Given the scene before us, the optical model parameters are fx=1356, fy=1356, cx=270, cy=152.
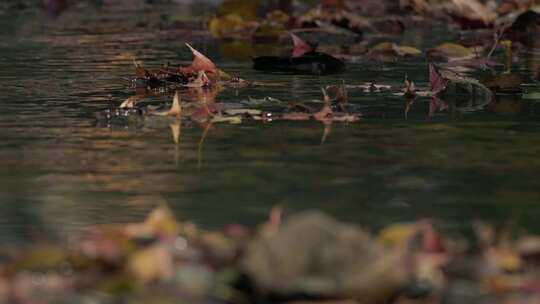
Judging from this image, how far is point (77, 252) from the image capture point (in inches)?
89.5

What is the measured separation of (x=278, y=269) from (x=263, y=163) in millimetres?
1543

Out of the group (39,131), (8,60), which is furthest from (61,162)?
(8,60)

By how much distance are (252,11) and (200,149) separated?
591 cm

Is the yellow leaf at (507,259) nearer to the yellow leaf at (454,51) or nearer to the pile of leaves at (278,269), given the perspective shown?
the pile of leaves at (278,269)

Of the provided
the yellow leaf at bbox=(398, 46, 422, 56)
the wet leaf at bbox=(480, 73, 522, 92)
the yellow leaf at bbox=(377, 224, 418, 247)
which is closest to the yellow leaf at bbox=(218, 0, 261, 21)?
the yellow leaf at bbox=(398, 46, 422, 56)

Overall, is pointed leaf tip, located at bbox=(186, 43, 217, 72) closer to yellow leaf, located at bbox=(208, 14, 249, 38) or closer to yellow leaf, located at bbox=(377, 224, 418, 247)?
yellow leaf, located at bbox=(377, 224, 418, 247)

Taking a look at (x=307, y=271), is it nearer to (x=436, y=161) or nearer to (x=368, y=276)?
(x=368, y=276)

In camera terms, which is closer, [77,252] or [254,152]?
[77,252]

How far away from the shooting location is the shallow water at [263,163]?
2.96 meters

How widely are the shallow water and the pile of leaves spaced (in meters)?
0.47

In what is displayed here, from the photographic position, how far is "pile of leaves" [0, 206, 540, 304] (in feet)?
6.75

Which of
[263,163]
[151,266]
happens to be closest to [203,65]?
[263,163]

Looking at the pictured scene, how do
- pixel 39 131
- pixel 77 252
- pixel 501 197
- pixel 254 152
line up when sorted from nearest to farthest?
1. pixel 77 252
2. pixel 501 197
3. pixel 254 152
4. pixel 39 131

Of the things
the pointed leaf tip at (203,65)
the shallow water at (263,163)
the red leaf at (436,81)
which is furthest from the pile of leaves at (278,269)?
the pointed leaf tip at (203,65)
